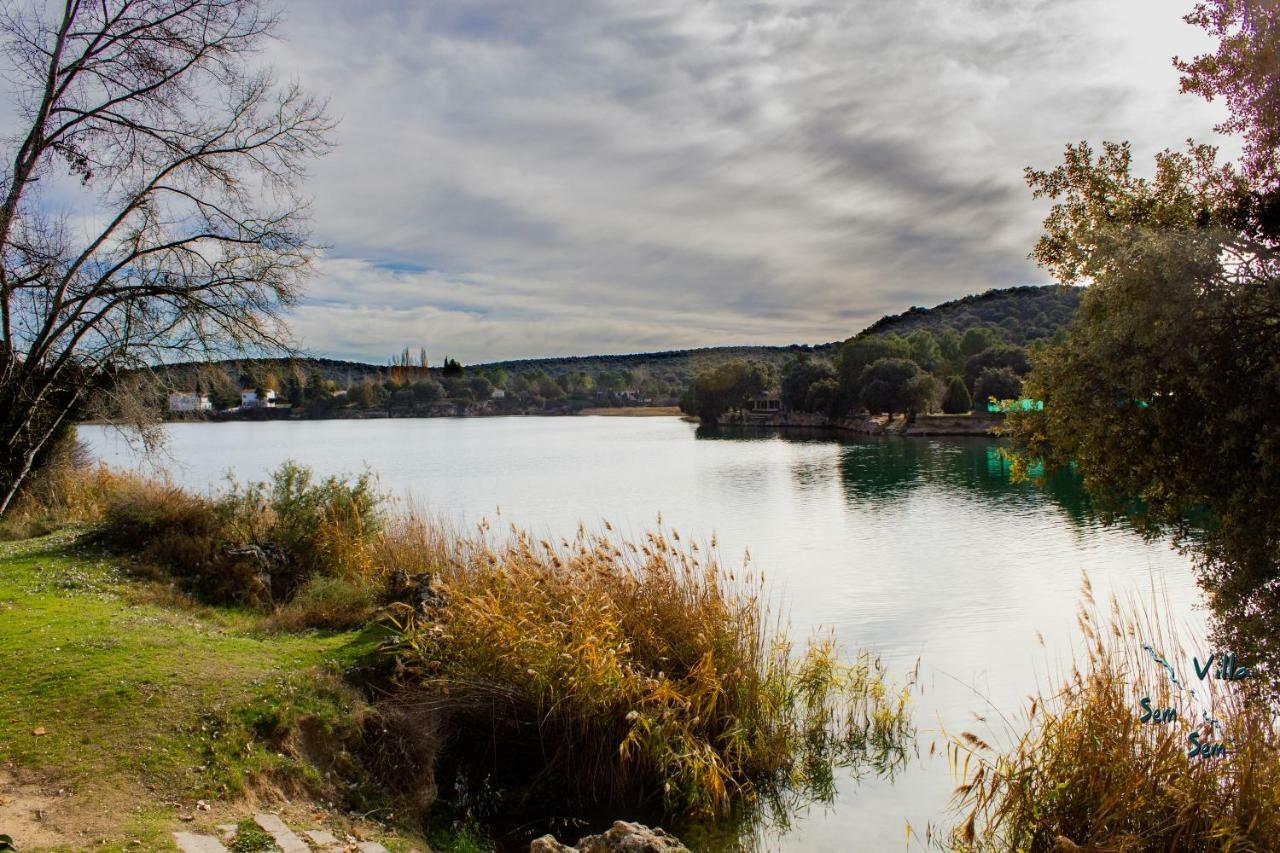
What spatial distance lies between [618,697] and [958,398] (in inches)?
2535

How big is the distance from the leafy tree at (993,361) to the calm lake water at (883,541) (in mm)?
24825

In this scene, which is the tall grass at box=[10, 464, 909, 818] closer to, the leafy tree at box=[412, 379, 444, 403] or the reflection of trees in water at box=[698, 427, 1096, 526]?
the reflection of trees in water at box=[698, 427, 1096, 526]

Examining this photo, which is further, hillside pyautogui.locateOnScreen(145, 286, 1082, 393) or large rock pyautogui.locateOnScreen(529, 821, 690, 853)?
hillside pyautogui.locateOnScreen(145, 286, 1082, 393)

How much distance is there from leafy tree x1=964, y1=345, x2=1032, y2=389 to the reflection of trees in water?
537 inches

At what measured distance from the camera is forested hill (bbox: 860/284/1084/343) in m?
90.4

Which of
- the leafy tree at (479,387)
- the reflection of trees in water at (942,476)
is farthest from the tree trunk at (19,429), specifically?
the leafy tree at (479,387)

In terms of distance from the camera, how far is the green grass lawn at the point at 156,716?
4.47 metres

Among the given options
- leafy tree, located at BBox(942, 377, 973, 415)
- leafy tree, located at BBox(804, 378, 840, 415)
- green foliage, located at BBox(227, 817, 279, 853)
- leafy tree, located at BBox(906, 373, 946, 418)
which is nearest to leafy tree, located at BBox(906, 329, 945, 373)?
leafy tree, located at BBox(804, 378, 840, 415)

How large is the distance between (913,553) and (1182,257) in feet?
44.2

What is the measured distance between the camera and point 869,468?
37.1 m

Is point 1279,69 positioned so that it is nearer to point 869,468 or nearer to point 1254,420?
point 1254,420

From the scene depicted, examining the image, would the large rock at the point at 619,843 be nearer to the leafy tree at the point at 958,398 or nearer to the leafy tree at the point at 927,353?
the leafy tree at the point at 958,398

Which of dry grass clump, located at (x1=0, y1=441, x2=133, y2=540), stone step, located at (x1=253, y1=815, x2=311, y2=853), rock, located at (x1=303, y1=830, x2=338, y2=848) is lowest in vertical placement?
rock, located at (x1=303, y1=830, x2=338, y2=848)

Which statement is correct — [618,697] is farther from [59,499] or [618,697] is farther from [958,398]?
[958,398]
